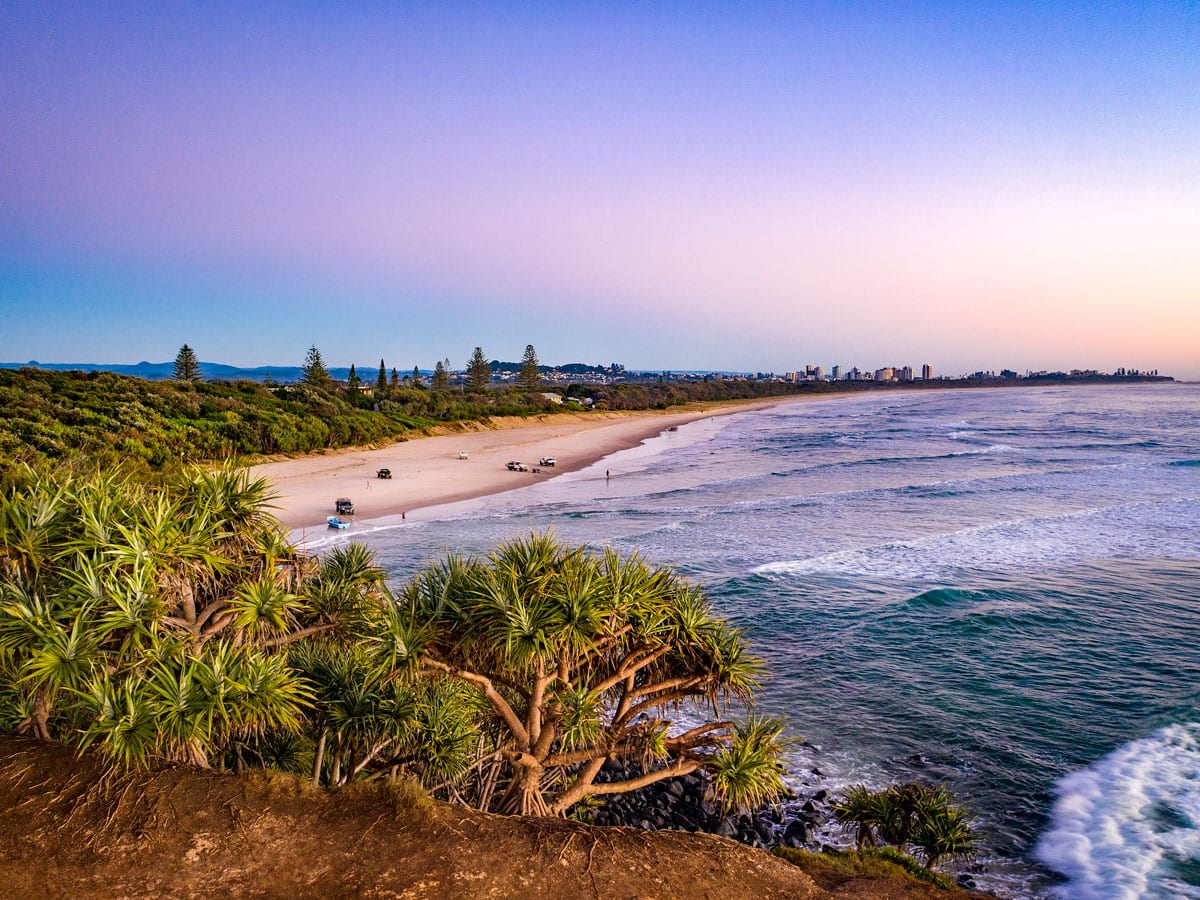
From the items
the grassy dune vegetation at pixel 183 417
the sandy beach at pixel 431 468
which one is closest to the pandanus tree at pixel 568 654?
the sandy beach at pixel 431 468

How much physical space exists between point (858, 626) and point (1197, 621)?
372 inches

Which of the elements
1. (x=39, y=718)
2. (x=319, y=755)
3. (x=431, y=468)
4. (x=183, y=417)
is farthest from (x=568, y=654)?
(x=183, y=417)

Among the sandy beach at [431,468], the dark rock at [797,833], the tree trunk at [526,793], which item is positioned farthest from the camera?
the sandy beach at [431,468]

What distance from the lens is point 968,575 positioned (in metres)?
25.3

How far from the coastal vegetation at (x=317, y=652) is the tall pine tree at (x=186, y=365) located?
8341 centimetres

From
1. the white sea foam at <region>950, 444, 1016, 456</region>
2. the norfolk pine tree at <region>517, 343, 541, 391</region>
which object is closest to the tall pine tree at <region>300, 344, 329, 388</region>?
the norfolk pine tree at <region>517, 343, 541, 391</region>

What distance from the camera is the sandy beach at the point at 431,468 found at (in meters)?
39.2

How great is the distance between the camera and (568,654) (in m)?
7.91

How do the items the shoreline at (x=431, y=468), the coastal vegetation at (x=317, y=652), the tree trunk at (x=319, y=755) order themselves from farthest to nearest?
the shoreline at (x=431, y=468) → the tree trunk at (x=319, y=755) → the coastal vegetation at (x=317, y=652)

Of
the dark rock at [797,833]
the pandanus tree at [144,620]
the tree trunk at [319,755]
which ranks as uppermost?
the pandanus tree at [144,620]

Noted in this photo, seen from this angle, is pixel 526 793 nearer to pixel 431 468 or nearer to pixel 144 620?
pixel 144 620

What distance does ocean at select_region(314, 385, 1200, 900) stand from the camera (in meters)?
12.0

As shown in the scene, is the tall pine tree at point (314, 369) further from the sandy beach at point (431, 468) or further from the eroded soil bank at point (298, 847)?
the eroded soil bank at point (298, 847)

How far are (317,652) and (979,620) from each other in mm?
19504
